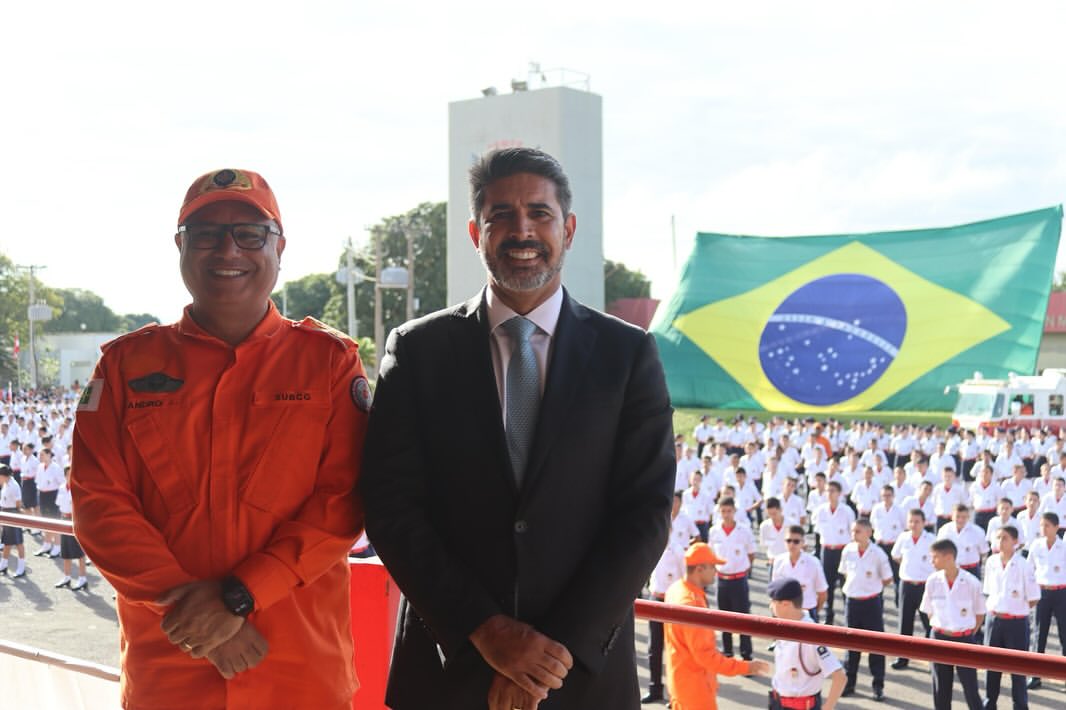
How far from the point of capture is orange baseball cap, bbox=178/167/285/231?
2006 millimetres

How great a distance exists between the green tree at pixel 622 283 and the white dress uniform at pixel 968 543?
1643 inches

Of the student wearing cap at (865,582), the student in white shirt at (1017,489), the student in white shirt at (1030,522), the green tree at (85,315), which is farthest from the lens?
the green tree at (85,315)

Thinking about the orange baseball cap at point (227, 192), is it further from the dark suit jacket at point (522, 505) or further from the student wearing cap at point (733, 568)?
the student wearing cap at point (733, 568)

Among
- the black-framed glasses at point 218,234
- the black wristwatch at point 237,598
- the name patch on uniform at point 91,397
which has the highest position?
the black-framed glasses at point 218,234

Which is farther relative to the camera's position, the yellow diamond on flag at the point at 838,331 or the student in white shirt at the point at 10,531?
the yellow diamond on flag at the point at 838,331

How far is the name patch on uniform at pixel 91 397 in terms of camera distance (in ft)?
6.52

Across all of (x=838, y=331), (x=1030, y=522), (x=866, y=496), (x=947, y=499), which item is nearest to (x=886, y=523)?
(x=1030, y=522)

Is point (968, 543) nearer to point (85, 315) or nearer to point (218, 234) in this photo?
A: point (218, 234)

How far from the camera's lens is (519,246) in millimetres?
1913

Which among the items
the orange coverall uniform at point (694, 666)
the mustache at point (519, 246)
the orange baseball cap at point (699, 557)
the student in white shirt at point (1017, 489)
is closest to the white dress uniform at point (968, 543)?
the student in white shirt at point (1017, 489)

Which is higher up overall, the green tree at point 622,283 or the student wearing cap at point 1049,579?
the green tree at point 622,283

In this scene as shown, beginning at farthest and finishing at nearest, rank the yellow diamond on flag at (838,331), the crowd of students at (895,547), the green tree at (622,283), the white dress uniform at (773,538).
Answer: the green tree at (622,283), the yellow diamond on flag at (838,331), the white dress uniform at (773,538), the crowd of students at (895,547)

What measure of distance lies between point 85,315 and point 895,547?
3213 inches

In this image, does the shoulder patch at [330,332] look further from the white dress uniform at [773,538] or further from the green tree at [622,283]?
the green tree at [622,283]
